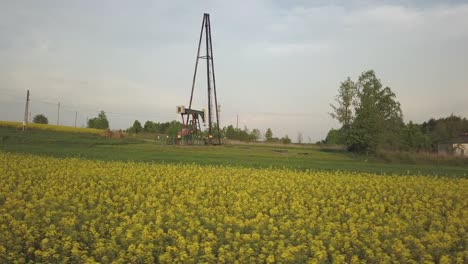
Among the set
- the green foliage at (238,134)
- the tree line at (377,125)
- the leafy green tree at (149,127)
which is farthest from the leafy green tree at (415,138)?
the leafy green tree at (149,127)

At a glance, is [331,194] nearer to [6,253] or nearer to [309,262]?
[309,262]

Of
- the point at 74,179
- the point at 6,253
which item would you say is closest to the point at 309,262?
the point at 6,253

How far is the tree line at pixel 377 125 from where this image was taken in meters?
54.1

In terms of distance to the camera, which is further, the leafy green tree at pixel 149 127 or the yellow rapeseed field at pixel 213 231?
the leafy green tree at pixel 149 127

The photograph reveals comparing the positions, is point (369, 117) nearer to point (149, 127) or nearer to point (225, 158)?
point (225, 158)

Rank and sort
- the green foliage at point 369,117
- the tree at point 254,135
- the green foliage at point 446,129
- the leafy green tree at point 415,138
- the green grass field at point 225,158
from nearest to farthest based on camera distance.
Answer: the green grass field at point 225,158 < the green foliage at point 369,117 < the leafy green tree at point 415,138 < the green foliage at point 446,129 < the tree at point 254,135

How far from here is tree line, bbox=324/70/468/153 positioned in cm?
5409

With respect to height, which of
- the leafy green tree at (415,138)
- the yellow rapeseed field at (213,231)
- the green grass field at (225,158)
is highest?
the leafy green tree at (415,138)

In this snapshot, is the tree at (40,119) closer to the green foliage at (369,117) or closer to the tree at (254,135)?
the tree at (254,135)

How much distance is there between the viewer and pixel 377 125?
5391cm

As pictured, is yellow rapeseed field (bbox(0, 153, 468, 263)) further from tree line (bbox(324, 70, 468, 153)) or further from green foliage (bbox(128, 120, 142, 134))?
green foliage (bbox(128, 120, 142, 134))

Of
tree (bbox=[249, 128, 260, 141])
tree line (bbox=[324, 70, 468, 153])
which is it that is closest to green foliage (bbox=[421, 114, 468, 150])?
tree line (bbox=[324, 70, 468, 153])

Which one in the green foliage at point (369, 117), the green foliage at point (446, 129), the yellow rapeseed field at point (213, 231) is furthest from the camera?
the green foliage at point (446, 129)

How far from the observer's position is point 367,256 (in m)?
7.61
